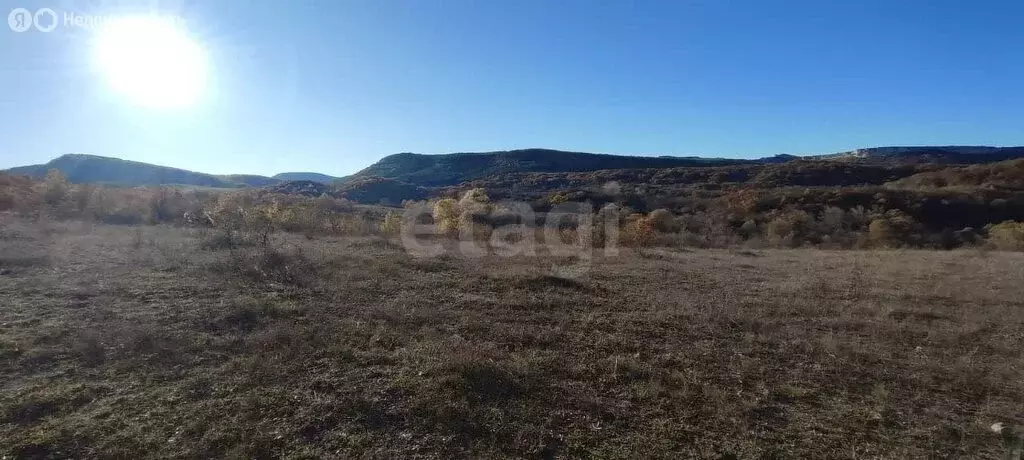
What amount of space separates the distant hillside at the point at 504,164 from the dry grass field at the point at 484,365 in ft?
196

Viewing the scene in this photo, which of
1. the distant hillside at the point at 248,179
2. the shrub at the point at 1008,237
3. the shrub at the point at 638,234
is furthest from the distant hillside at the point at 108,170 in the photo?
the shrub at the point at 1008,237

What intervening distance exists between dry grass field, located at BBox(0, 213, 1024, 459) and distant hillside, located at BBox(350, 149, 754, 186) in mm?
59825

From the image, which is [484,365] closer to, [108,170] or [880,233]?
[880,233]

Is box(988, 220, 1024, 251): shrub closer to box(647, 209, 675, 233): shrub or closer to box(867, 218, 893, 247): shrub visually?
box(867, 218, 893, 247): shrub

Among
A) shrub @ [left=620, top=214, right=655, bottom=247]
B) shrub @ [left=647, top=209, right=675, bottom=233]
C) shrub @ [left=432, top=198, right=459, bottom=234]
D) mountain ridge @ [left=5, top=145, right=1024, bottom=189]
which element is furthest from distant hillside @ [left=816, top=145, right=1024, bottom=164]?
shrub @ [left=432, top=198, right=459, bottom=234]

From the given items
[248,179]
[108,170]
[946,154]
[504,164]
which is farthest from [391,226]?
[248,179]

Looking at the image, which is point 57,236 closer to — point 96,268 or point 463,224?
point 96,268

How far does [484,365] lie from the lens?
5.46 metres

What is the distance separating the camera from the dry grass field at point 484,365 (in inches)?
157

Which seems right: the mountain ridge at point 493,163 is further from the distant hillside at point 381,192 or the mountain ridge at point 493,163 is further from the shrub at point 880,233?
the shrub at point 880,233

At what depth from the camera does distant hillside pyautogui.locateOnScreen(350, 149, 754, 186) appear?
233 feet

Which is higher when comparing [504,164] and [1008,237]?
[504,164]

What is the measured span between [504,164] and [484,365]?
6863cm

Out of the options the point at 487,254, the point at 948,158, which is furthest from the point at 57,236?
the point at 948,158
